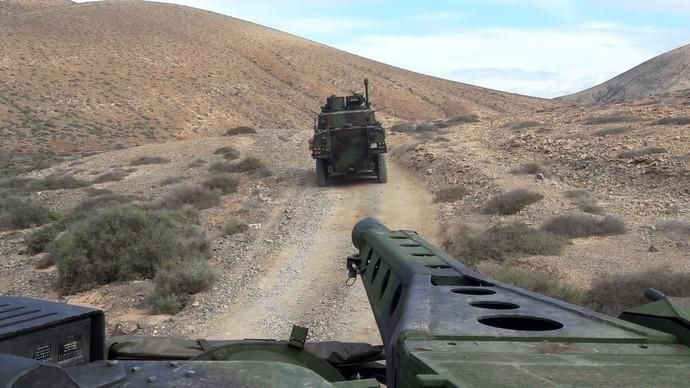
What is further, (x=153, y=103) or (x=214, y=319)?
(x=153, y=103)

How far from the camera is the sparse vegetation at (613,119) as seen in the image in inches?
901

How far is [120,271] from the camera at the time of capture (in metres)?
9.30

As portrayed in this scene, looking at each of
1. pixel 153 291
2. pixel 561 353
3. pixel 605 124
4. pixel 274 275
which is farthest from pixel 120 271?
pixel 605 124

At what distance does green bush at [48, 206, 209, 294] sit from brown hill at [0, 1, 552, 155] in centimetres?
2531

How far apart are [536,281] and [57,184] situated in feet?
48.5

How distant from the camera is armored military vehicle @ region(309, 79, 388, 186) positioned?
16766mm

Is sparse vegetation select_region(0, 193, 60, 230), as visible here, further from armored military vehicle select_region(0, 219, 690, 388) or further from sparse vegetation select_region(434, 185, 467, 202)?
armored military vehicle select_region(0, 219, 690, 388)

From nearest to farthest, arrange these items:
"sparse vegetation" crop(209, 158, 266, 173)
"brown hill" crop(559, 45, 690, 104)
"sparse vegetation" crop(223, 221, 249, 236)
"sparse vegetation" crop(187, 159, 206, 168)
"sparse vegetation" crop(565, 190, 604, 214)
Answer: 1. "sparse vegetation" crop(565, 190, 604, 214)
2. "sparse vegetation" crop(223, 221, 249, 236)
3. "sparse vegetation" crop(209, 158, 266, 173)
4. "sparse vegetation" crop(187, 159, 206, 168)
5. "brown hill" crop(559, 45, 690, 104)

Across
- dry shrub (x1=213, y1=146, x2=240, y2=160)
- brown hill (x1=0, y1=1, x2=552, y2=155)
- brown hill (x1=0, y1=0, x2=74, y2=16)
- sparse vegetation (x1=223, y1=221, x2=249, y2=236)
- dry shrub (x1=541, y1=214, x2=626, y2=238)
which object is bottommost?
sparse vegetation (x1=223, y1=221, x2=249, y2=236)

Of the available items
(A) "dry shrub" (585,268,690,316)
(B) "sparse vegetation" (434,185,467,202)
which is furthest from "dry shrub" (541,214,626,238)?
(B) "sparse vegetation" (434,185,467,202)

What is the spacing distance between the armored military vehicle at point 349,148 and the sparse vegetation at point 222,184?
7.11 ft

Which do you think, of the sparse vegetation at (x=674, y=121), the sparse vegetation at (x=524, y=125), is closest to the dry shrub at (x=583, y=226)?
the sparse vegetation at (x=674, y=121)

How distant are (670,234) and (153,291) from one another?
24.8 ft

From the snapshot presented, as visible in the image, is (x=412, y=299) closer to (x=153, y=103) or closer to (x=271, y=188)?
(x=271, y=188)
